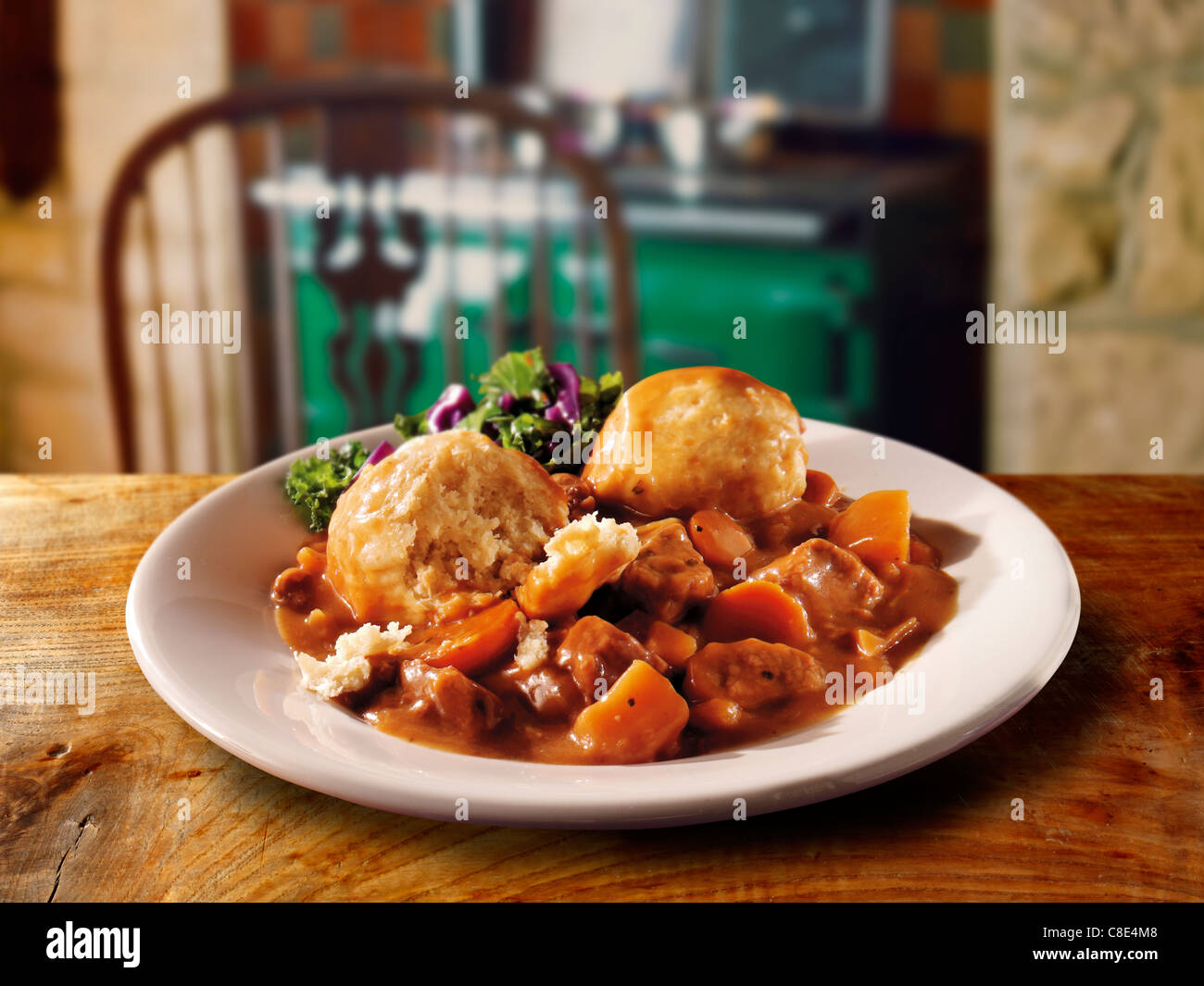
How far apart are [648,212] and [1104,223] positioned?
161 centimetres

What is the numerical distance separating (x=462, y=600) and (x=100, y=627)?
0.67m

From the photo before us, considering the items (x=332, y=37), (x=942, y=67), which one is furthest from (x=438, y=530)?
(x=332, y=37)

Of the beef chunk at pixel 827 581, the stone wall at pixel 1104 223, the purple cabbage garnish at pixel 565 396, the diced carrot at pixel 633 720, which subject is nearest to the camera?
the diced carrot at pixel 633 720

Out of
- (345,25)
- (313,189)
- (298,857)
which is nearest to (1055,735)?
(298,857)

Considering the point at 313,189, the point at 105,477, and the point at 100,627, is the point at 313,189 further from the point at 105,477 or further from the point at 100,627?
the point at 100,627

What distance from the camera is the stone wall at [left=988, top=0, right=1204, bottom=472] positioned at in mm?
3959

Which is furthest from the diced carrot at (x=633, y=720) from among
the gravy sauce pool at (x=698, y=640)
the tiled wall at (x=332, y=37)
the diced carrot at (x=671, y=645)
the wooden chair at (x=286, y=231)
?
the tiled wall at (x=332, y=37)

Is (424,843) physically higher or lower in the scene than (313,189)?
lower

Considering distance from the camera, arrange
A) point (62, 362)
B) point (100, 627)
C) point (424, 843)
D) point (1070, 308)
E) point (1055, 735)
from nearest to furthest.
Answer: point (424, 843)
point (1055, 735)
point (100, 627)
point (1070, 308)
point (62, 362)

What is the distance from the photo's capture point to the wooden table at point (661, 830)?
4.45ft

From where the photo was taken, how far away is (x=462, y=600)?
175cm

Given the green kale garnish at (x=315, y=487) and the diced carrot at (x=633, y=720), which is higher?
the green kale garnish at (x=315, y=487)

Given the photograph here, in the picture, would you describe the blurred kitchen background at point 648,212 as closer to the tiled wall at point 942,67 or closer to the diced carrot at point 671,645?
the tiled wall at point 942,67

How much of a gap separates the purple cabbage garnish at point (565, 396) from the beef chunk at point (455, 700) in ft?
3.12
